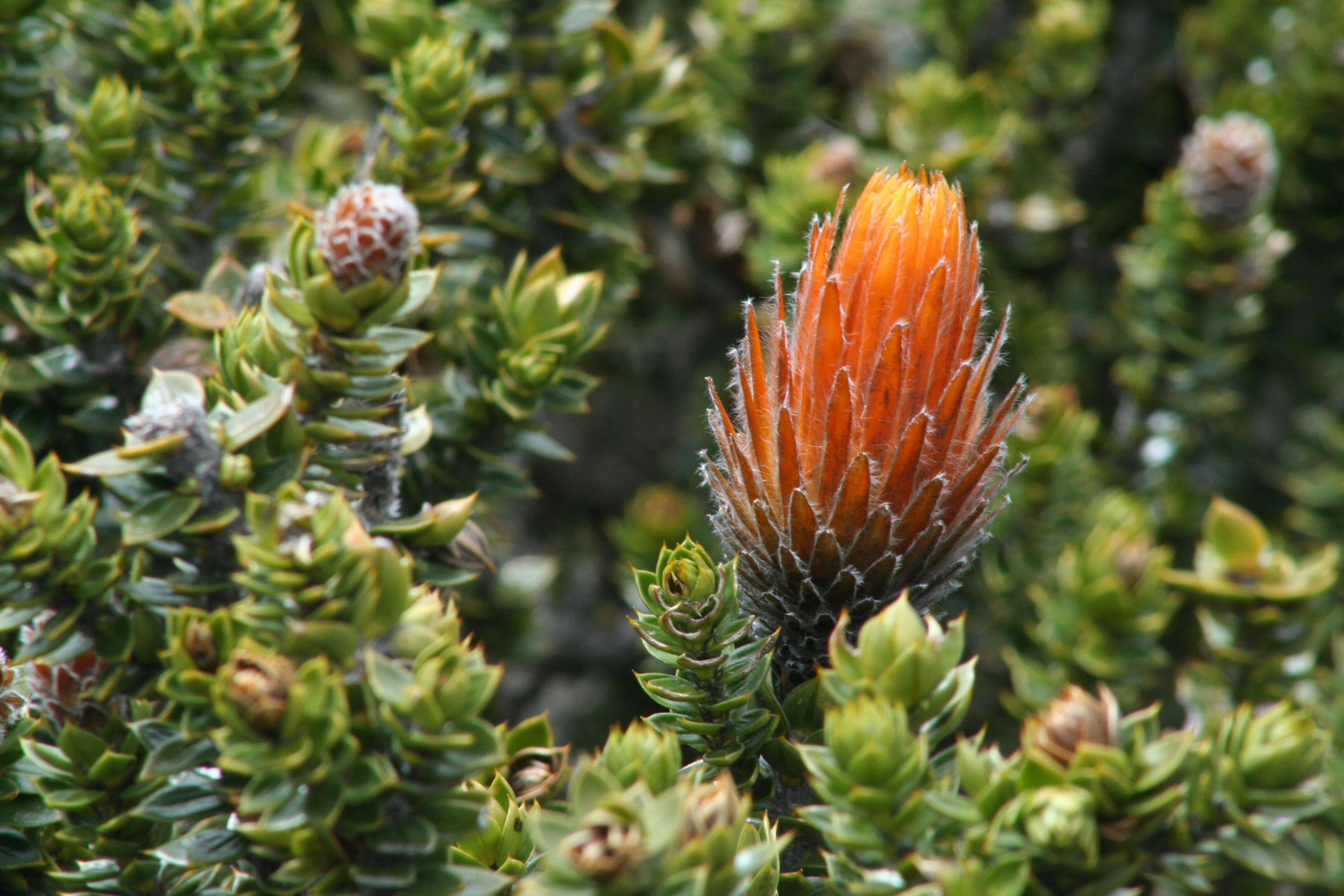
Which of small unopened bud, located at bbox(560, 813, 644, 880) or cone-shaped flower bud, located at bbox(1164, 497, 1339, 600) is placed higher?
cone-shaped flower bud, located at bbox(1164, 497, 1339, 600)

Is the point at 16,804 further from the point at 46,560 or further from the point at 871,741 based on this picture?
the point at 871,741

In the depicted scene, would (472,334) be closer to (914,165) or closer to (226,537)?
(226,537)

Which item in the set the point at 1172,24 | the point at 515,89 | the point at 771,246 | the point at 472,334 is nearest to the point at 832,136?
the point at 771,246

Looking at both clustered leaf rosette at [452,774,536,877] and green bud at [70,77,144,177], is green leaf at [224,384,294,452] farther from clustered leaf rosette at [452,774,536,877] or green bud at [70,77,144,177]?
green bud at [70,77,144,177]

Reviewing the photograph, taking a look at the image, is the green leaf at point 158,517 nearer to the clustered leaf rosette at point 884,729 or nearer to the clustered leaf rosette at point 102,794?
the clustered leaf rosette at point 102,794

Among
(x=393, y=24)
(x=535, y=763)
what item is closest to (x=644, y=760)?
(x=535, y=763)

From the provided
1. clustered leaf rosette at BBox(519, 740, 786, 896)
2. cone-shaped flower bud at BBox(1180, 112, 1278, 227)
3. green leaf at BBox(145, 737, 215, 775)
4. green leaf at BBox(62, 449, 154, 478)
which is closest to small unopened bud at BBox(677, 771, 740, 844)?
clustered leaf rosette at BBox(519, 740, 786, 896)

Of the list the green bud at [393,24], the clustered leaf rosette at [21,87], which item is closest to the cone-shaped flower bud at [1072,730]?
the green bud at [393,24]
